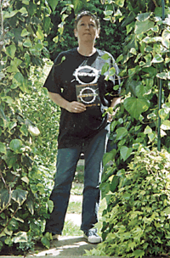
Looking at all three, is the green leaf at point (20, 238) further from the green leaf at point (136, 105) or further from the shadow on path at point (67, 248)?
the green leaf at point (136, 105)

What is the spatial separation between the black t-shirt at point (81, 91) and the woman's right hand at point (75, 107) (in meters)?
0.05

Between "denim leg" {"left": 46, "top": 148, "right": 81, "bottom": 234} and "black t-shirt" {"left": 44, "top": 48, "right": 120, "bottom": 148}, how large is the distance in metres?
0.08

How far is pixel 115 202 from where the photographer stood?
2016 mm

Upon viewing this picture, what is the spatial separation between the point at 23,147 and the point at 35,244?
82 centimetres

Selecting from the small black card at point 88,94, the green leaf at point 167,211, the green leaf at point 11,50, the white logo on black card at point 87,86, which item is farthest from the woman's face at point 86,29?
the green leaf at point 167,211

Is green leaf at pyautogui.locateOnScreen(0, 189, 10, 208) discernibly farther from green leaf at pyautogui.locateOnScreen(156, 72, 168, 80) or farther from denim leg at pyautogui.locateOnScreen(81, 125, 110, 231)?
green leaf at pyautogui.locateOnScreen(156, 72, 168, 80)

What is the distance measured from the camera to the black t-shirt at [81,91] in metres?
2.82

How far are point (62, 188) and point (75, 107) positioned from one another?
643 mm

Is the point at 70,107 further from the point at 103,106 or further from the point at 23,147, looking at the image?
the point at 23,147

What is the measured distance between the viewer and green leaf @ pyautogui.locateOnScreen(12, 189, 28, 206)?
7.00 feet

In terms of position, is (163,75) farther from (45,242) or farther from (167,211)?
(45,242)

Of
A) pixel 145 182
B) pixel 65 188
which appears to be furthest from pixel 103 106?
pixel 145 182

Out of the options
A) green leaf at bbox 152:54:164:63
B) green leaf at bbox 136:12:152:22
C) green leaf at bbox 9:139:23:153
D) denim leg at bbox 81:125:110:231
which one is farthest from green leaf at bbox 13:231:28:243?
green leaf at bbox 136:12:152:22

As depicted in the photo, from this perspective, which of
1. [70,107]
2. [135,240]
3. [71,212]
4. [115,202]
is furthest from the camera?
[71,212]
